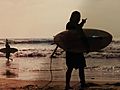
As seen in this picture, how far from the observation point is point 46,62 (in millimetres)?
2891

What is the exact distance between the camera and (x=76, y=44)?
107 inches

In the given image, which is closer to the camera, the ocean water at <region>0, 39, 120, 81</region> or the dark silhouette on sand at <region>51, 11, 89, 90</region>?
the dark silhouette on sand at <region>51, 11, 89, 90</region>

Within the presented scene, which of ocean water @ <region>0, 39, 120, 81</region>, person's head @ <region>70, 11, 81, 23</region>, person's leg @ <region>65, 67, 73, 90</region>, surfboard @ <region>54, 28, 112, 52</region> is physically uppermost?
person's head @ <region>70, 11, 81, 23</region>

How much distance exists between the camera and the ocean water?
2848 millimetres

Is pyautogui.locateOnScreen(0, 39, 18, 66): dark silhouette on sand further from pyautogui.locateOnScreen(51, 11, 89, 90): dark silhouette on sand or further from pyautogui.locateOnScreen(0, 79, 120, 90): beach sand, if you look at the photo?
pyautogui.locateOnScreen(51, 11, 89, 90): dark silhouette on sand

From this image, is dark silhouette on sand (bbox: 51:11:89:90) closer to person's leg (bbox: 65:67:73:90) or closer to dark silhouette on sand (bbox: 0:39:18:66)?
person's leg (bbox: 65:67:73:90)

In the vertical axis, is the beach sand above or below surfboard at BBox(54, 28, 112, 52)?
below

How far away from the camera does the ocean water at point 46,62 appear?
9.34 feet

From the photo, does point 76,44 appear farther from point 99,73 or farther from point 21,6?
point 21,6

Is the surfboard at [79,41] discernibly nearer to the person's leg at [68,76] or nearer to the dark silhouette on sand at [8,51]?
the person's leg at [68,76]

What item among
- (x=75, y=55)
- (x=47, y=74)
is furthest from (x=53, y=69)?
(x=75, y=55)

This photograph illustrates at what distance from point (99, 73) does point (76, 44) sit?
28cm

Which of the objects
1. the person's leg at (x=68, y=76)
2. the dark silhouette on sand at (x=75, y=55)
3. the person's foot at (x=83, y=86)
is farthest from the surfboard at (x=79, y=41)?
the person's foot at (x=83, y=86)

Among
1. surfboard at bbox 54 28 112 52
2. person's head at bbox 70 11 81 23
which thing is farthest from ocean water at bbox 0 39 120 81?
person's head at bbox 70 11 81 23
